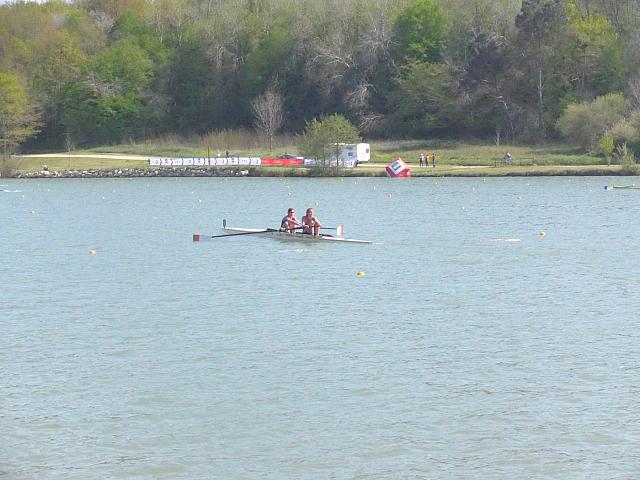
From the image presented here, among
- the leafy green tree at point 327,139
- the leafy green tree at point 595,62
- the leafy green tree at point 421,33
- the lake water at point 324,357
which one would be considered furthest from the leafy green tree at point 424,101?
the lake water at point 324,357

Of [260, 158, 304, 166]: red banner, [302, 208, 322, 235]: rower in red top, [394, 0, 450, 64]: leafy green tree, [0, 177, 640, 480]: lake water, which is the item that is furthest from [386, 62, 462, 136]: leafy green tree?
[302, 208, 322, 235]: rower in red top

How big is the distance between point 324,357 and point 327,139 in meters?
60.9

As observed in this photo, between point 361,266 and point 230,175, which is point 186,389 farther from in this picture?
point 230,175

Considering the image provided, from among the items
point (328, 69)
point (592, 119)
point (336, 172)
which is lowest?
point (336, 172)

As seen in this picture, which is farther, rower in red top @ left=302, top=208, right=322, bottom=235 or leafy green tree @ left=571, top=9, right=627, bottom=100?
leafy green tree @ left=571, top=9, right=627, bottom=100

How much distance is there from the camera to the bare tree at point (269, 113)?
108125 mm

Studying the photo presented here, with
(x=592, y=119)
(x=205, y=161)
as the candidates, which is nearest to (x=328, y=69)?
(x=205, y=161)

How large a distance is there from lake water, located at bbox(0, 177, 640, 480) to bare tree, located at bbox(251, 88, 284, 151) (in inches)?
2583

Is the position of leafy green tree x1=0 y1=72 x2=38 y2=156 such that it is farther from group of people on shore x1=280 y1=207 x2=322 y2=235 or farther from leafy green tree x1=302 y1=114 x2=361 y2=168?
group of people on shore x1=280 y1=207 x2=322 y2=235

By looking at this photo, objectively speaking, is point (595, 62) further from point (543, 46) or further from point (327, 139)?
point (327, 139)

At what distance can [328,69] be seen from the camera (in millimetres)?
107188

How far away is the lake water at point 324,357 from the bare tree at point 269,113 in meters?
65.6

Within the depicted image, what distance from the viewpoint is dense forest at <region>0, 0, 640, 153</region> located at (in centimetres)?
9469

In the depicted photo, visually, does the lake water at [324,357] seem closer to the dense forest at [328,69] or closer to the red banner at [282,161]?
the red banner at [282,161]
